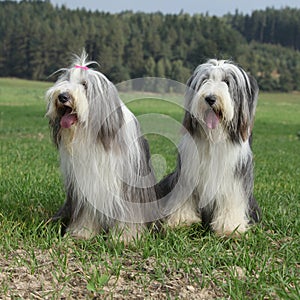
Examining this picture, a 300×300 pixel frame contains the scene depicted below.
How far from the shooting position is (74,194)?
463 centimetres

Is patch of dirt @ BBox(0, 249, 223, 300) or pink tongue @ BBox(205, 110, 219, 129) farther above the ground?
pink tongue @ BBox(205, 110, 219, 129)

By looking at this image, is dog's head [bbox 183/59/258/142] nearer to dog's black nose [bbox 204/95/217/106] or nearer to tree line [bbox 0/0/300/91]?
dog's black nose [bbox 204/95/217/106]

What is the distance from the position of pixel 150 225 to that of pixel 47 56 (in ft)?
217

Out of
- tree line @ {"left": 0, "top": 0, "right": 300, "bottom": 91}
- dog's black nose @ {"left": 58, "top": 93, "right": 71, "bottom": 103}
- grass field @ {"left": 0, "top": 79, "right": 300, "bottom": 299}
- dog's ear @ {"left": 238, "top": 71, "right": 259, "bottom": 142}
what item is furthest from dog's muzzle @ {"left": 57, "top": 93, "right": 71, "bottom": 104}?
tree line @ {"left": 0, "top": 0, "right": 300, "bottom": 91}

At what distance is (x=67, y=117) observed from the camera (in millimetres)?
4238

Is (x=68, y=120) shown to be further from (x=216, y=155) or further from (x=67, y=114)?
(x=216, y=155)

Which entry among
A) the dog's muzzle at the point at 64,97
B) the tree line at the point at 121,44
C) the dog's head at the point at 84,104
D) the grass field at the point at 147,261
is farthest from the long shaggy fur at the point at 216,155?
the tree line at the point at 121,44

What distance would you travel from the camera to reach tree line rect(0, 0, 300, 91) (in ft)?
201

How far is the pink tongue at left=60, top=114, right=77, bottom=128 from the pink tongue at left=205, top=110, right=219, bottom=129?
114 cm

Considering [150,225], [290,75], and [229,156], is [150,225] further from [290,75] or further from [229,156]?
[290,75]

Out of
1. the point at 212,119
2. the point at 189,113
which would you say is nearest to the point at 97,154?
the point at 189,113

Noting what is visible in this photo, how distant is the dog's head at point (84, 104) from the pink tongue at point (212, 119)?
75cm

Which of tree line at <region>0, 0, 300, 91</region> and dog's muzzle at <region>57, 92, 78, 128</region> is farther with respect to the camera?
tree line at <region>0, 0, 300, 91</region>

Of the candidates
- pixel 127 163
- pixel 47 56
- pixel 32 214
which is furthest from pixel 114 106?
pixel 47 56
